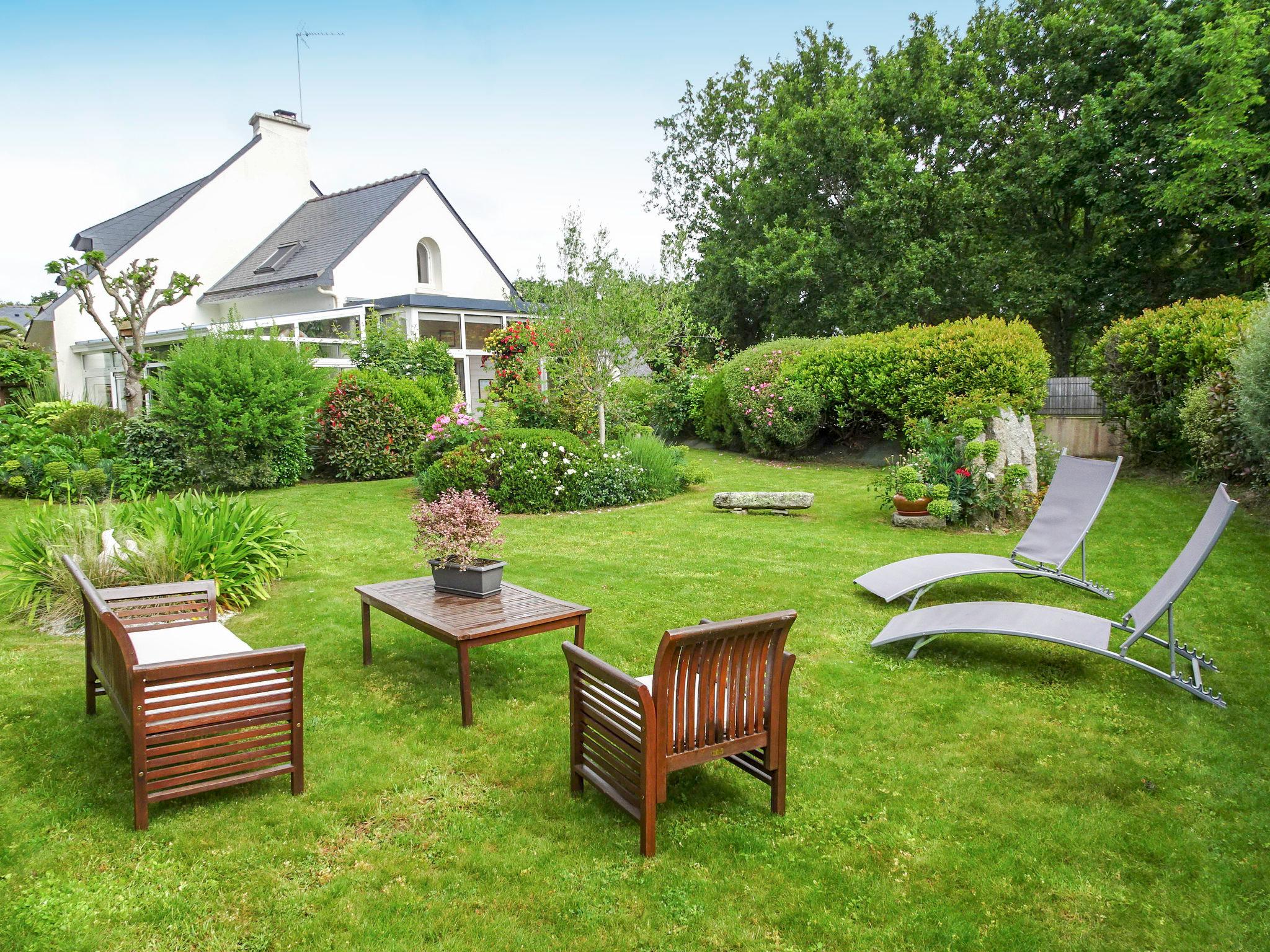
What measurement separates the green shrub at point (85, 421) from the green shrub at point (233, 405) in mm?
2766

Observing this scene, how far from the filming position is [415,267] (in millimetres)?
22922

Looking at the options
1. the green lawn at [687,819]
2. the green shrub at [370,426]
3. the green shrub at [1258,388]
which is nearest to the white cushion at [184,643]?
the green lawn at [687,819]

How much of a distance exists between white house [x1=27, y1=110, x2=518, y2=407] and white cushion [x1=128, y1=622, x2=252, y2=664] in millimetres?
15470

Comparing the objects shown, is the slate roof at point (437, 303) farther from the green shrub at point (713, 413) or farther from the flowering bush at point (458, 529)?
the flowering bush at point (458, 529)

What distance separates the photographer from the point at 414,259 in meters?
22.8

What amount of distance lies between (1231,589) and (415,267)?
70.8 ft

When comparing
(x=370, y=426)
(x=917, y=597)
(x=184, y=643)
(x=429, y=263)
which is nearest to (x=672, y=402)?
(x=370, y=426)

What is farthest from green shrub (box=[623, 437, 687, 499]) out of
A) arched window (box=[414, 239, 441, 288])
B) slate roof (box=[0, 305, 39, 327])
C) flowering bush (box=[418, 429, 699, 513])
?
slate roof (box=[0, 305, 39, 327])

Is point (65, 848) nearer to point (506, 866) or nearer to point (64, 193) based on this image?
point (506, 866)

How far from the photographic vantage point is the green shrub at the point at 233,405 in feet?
38.2

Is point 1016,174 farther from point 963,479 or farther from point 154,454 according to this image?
point 154,454

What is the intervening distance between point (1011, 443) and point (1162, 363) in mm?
3755

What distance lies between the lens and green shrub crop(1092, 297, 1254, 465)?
1045 cm

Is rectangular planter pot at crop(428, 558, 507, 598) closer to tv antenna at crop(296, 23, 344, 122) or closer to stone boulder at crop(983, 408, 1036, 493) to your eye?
stone boulder at crop(983, 408, 1036, 493)
